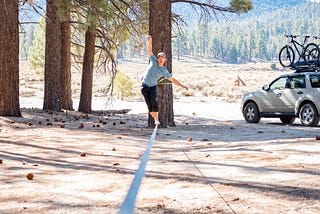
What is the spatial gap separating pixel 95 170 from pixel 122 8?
44.5 ft

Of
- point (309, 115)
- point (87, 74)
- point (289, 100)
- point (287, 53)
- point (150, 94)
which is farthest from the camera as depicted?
point (87, 74)

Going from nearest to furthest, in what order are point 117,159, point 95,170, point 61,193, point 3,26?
point 61,193 < point 95,170 < point 117,159 < point 3,26

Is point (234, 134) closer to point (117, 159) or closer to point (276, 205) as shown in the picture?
point (117, 159)

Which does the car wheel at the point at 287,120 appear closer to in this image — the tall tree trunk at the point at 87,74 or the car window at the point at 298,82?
the car window at the point at 298,82

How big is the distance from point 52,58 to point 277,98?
7.61 m

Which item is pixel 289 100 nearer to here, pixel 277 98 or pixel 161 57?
pixel 277 98

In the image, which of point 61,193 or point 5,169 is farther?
point 5,169

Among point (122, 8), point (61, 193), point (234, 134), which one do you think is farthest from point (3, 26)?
point (61, 193)

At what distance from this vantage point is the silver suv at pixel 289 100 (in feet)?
51.4

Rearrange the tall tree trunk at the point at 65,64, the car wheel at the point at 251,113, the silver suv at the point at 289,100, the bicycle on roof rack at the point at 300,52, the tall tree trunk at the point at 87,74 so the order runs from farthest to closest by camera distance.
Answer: the tall tree trunk at the point at 87,74 → the tall tree trunk at the point at 65,64 → the bicycle on roof rack at the point at 300,52 → the car wheel at the point at 251,113 → the silver suv at the point at 289,100

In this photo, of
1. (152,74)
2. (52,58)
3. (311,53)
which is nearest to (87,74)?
(52,58)

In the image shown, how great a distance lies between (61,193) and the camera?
5539 mm

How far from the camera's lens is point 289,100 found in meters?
16.7

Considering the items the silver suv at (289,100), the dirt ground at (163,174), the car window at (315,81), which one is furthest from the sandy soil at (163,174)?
the car window at (315,81)
